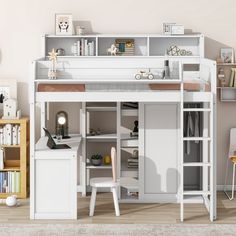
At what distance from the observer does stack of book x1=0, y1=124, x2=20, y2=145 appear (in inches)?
266

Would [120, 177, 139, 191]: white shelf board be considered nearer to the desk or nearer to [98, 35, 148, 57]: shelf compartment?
the desk

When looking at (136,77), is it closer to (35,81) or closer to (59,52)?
(35,81)

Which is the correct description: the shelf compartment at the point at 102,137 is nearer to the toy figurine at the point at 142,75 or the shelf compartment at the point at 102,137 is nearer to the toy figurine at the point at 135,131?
the toy figurine at the point at 135,131

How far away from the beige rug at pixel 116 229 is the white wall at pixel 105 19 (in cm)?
225

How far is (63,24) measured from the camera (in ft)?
22.9

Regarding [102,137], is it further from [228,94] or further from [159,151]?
[228,94]

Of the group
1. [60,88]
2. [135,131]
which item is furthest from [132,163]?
[60,88]

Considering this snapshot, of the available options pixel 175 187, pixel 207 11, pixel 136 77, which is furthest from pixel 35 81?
pixel 207 11

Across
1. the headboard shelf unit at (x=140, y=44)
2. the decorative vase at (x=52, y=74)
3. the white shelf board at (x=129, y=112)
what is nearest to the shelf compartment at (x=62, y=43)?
the headboard shelf unit at (x=140, y=44)

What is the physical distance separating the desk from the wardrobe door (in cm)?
99

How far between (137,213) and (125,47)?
2.02m

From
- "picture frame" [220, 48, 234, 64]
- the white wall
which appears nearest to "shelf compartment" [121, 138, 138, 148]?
the white wall

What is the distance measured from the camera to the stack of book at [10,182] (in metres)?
6.78

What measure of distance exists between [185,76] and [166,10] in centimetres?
96
